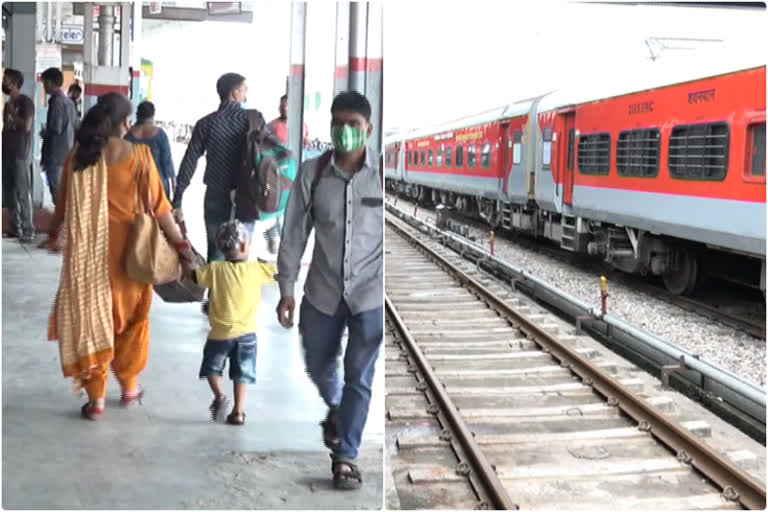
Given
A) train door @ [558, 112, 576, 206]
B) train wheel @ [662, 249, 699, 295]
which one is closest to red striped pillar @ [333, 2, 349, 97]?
train wheel @ [662, 249, 699, 295]

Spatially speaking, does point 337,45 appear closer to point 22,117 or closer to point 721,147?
point 22,117

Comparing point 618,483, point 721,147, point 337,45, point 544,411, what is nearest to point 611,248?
point 721,147

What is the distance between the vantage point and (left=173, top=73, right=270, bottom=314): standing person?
3.16 meters

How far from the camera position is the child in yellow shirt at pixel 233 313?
3.15 m

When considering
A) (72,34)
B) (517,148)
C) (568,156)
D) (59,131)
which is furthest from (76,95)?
(517,148)

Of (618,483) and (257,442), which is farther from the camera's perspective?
(618,483)

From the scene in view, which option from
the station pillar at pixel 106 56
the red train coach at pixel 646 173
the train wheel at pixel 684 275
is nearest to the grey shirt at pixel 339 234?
the station pillar at pixel 106 56

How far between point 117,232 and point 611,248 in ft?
24.6

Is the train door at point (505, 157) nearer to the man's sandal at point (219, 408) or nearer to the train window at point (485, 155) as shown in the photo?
the train window at point (485, 155)

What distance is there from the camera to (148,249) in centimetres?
317

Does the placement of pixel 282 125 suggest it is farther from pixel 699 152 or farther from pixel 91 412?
pixel 699 152

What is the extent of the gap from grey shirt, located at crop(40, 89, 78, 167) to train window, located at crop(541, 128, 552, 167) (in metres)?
8.70

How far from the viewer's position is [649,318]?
8195 mm

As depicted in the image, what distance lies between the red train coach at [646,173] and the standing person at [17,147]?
5069 mm
